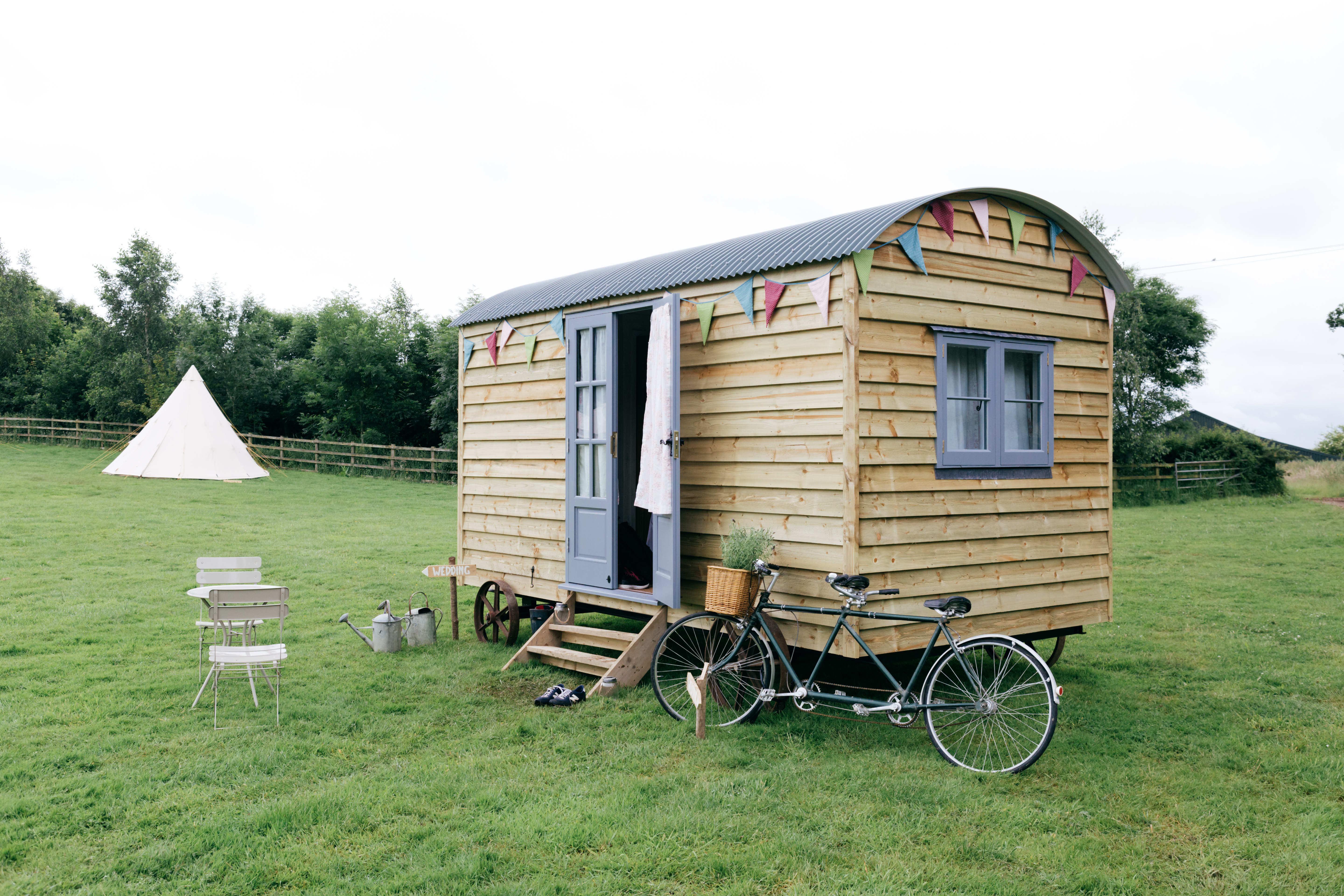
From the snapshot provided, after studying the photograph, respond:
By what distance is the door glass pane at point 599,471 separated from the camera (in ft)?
22.7

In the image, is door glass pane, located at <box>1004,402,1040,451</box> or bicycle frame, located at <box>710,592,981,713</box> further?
door glass pane, located at <box>1004,402,1040,451</box>

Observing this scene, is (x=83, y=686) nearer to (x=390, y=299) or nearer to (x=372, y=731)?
(x=372, y=731)

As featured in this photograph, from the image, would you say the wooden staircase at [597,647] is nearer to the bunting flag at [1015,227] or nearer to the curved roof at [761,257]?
the curved roof at [761,257]

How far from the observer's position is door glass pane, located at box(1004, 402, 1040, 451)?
6.31 m

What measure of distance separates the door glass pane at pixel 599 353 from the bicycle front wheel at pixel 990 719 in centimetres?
322

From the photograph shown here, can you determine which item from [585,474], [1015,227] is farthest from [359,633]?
[1015,227]

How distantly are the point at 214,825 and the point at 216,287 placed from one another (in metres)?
33.4

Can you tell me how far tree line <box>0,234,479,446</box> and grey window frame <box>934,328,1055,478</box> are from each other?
25.2 meters

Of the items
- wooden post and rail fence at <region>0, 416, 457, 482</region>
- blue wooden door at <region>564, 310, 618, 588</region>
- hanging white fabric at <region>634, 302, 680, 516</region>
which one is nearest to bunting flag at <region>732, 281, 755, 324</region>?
hanging white fabric at <region>634, 302, 680, 516</region>

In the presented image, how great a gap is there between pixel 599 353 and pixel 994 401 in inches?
113

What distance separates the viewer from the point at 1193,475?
73.2 feet

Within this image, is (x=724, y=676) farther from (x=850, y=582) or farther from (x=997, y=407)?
(x=997, y=407)

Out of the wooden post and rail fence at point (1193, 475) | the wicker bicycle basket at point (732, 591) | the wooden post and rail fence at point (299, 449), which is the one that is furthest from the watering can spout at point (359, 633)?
the wooden post and rail fence at point (1193, 475)

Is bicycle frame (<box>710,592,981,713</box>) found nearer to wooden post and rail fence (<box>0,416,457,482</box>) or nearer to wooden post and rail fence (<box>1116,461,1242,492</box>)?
wooden post and rail fence (<box>0,416,457,482</box>)
